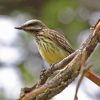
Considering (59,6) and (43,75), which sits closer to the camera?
(43,75)

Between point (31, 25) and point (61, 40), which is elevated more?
point (31, 25)

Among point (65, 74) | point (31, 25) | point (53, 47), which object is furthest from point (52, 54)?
point (65, 74)

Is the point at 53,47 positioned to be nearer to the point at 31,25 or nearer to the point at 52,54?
the point at 52,54

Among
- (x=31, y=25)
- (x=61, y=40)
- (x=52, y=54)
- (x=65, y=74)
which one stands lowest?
(x=52, y=54)

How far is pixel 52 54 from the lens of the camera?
3.48 m

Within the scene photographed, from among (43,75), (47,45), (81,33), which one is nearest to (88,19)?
(81,33)

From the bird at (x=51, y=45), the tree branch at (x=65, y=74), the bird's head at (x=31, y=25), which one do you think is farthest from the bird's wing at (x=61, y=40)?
the tree branch at (x=65, y=74)

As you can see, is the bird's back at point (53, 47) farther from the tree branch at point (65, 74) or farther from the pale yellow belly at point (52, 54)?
the tree branch at point (65, 74)

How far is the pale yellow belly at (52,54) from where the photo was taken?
11.0 feet

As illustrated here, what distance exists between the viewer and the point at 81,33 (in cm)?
579

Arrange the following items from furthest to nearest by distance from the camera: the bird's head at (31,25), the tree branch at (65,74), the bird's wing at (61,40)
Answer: the bird's wing at (61,40) < the bird's head at (31,25) < the tree branch at (65,74)

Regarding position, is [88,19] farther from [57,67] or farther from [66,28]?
[57,67]

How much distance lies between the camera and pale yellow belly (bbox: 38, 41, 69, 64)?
3.36 meters

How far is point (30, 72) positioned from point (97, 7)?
101 centimetres
